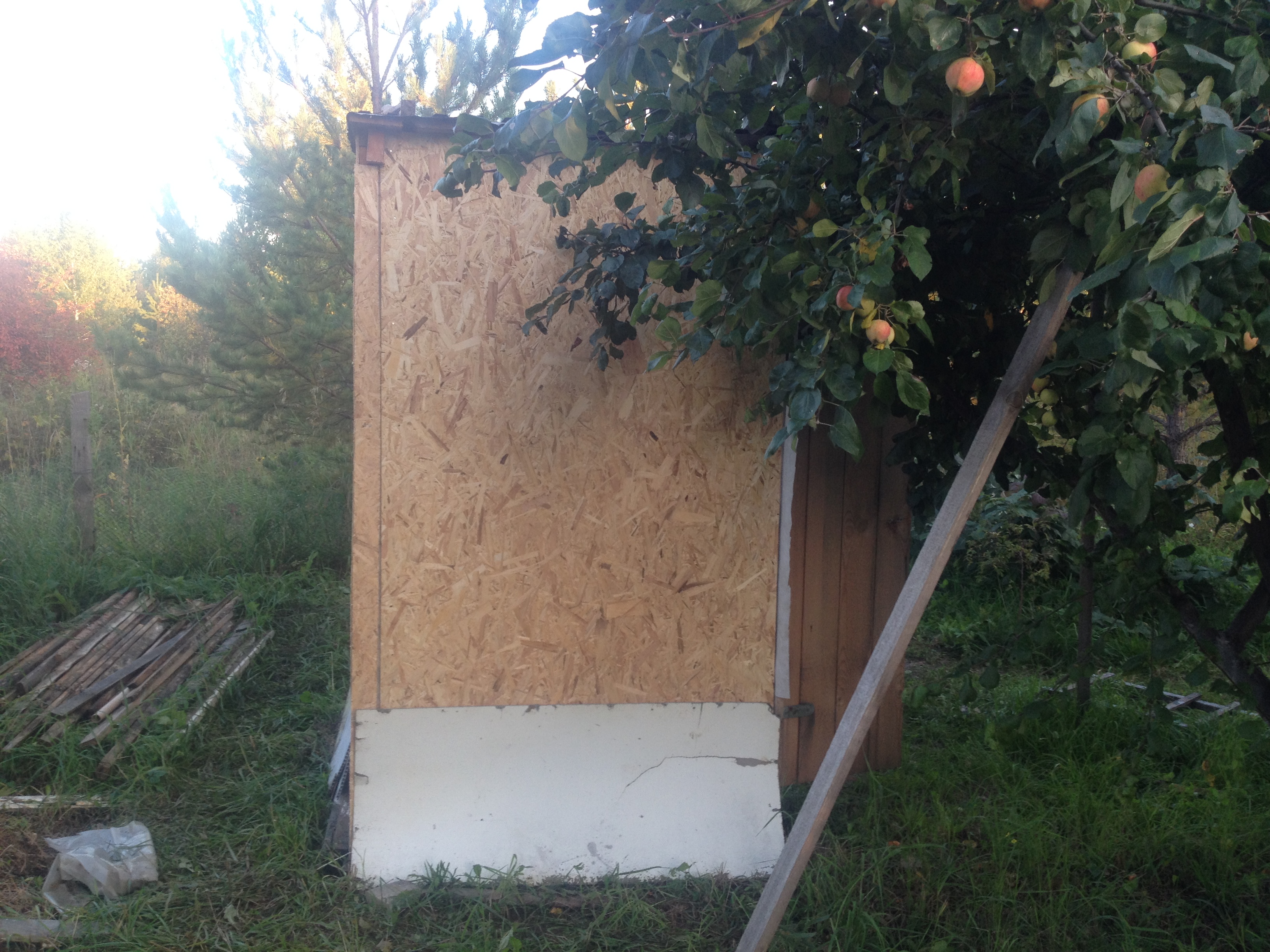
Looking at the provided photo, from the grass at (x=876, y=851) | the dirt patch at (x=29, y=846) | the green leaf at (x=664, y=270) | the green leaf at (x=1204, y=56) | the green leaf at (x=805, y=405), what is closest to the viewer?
the green leaf at (x=1204, y=56)

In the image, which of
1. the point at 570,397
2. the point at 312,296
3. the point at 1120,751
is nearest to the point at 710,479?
the point at 570,397

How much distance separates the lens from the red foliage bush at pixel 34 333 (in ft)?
47.7

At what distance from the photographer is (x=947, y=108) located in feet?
6.88

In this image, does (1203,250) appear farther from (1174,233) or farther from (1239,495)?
(1239,495)

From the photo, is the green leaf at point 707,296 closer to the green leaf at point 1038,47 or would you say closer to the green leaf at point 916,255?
the green leaf at point 916,255

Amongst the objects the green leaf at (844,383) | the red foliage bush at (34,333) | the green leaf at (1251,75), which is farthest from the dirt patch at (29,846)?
the red foliage bush at (34,333)

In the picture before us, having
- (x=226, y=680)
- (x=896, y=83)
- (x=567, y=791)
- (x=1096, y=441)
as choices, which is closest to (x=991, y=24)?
(x=896, y=83)

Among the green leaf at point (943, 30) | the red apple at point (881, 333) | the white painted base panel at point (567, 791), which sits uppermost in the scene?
the green leaf at point (943, 30)

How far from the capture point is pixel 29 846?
3424mm

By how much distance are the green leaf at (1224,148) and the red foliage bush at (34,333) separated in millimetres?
16038

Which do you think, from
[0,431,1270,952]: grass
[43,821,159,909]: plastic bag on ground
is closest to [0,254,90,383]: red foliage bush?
[0,431,1270,952]: grass

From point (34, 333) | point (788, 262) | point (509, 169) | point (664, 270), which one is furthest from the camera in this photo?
point (34, 333)

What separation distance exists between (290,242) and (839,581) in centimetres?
573

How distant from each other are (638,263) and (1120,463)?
1542 millimetres
